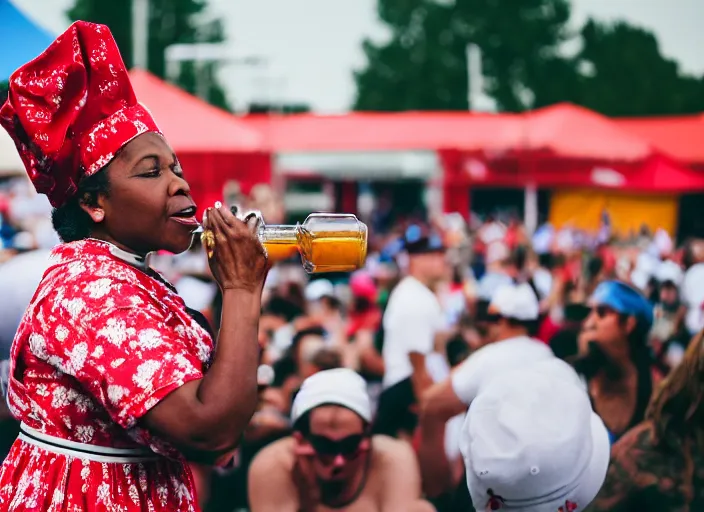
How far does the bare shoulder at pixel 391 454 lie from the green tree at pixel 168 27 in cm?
3608

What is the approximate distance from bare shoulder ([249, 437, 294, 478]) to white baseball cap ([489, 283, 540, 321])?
1.56 m

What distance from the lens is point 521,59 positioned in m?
58.1

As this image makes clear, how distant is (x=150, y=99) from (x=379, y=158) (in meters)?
16.9

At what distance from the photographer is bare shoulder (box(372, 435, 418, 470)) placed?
3766mm

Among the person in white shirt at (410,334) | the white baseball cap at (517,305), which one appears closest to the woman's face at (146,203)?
the person in white shirt at (410,334)

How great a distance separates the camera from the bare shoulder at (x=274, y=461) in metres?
3.71

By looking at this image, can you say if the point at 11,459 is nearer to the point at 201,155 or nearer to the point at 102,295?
the point at 102,295

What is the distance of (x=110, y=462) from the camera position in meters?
1.71

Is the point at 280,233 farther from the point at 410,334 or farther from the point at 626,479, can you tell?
the point at 410,334

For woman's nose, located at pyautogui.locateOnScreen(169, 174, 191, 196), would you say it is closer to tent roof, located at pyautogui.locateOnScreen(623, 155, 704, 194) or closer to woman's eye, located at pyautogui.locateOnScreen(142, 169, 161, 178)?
woman's eye, located at pyautogui.locateOnScreen(142, 169, 161, 178)

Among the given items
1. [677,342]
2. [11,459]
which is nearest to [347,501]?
[11,459]

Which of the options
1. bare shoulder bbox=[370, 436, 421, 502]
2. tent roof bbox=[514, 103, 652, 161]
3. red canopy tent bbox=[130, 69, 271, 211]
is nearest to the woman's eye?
bare shoulder bbox=[370, 436, 421, 502]

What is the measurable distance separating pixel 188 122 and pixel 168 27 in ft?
→ 132

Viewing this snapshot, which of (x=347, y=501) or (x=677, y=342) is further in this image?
(x=677, y=342)
